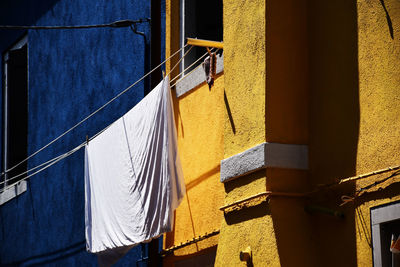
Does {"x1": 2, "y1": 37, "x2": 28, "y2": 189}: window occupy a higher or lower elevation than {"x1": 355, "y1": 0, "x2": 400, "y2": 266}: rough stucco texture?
higher

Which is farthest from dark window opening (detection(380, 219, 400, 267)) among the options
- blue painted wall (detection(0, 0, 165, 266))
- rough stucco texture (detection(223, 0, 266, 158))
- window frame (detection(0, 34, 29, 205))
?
window frame (detection(0, 34, 29, 205))

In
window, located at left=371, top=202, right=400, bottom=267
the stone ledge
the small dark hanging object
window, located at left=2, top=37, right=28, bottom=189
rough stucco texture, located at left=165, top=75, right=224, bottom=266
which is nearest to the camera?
window, located at left=371, top=202, right=400, bottom=267

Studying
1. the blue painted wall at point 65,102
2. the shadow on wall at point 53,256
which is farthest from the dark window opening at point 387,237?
the shadow on wall at point 53,256

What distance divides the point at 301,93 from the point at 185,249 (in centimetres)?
282

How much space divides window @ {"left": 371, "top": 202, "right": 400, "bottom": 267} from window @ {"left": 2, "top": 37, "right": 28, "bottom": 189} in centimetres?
1028

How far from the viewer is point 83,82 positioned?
1391 cm

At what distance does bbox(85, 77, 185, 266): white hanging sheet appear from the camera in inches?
381

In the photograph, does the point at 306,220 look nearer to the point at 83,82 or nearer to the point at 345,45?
the point at 345,45

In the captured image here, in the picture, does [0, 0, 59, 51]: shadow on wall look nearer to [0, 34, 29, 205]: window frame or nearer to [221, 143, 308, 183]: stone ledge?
[0, 34, 29, 205]: window frame

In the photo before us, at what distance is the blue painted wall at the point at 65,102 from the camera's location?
12.7 metres

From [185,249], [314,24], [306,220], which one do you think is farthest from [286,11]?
[185,249]

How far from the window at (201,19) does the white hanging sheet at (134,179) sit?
1.24m

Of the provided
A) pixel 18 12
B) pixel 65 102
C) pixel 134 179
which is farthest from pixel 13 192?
pixel 134 179

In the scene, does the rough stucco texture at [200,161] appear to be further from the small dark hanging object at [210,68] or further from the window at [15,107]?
the window at [15,107]
